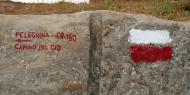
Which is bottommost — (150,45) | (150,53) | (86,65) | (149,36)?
A: (86,65)

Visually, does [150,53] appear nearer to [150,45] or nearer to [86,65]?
[150,45]

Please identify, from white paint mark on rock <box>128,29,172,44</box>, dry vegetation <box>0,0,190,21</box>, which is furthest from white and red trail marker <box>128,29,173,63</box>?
dry vegetation <box>0,0,190,21</box>

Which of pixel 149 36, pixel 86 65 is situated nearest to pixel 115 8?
pixel 149 36

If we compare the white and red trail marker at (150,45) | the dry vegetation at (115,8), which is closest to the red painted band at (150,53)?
the white and red trail marker at (150,45)

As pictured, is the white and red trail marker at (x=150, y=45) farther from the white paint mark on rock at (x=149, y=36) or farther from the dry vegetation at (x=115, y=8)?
the dry vegetation at (x=115, y=8)

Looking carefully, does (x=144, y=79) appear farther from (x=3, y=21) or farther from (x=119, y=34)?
(x=3, y=21)

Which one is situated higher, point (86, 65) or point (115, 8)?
point (115, 8)

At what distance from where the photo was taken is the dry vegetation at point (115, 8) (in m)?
9.09

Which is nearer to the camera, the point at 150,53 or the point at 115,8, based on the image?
the point at 150,53

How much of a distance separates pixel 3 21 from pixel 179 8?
146 inches

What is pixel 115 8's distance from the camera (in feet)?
31.7

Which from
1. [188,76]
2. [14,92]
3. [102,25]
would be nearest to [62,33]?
[102,25]

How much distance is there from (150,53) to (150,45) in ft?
0.34

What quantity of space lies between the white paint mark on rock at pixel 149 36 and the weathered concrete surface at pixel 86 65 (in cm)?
6
